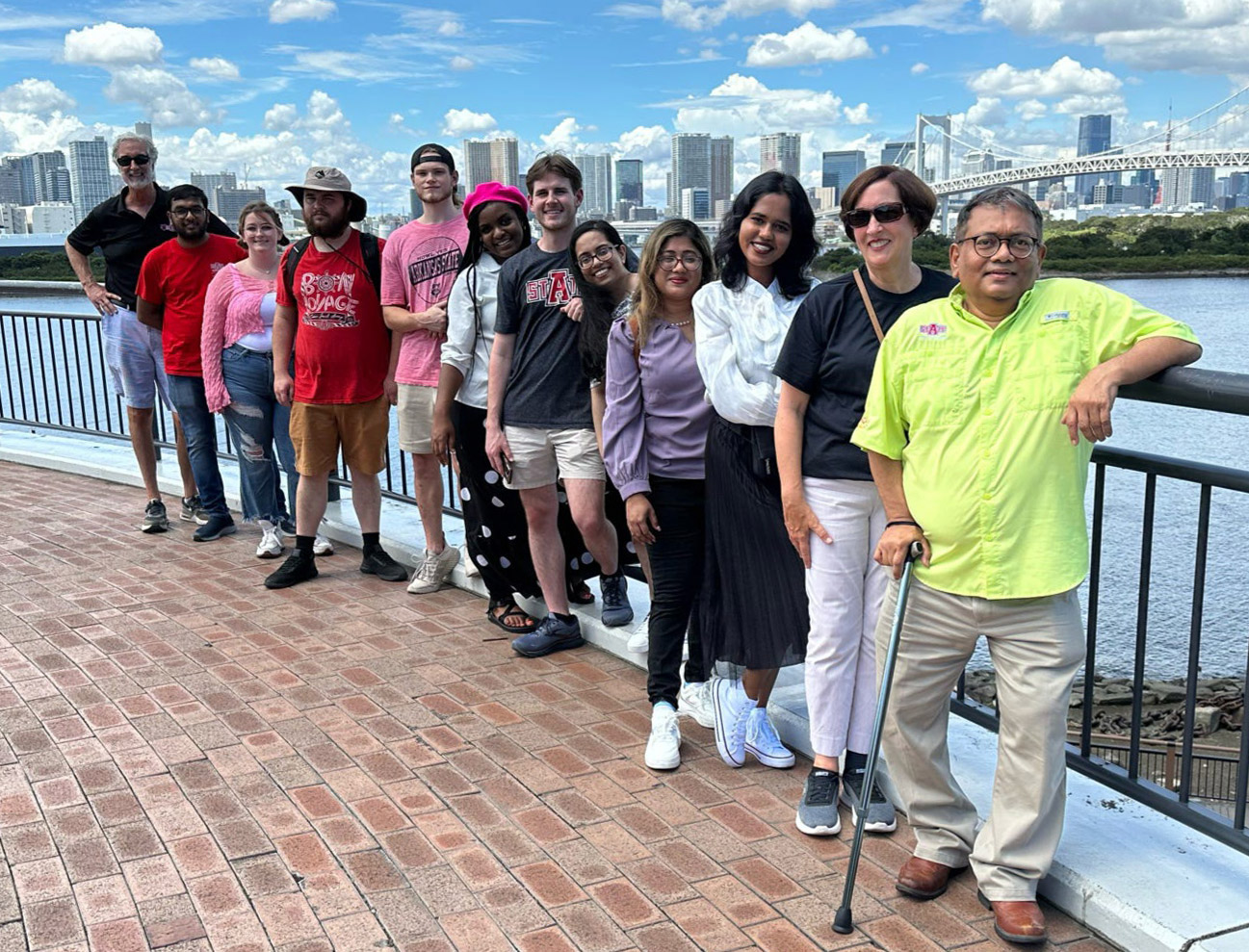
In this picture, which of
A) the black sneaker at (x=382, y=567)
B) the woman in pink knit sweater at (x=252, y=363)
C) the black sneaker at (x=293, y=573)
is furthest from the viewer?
the woman in pink knit sweater at (x=252, y=363)

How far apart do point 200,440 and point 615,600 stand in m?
3.06

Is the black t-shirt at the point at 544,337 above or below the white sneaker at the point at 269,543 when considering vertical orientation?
above

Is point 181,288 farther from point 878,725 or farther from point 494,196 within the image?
point 878,725

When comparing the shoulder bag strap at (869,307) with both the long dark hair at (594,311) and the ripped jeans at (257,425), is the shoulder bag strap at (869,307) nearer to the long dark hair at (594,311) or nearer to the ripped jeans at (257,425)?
the long dark hair at (594,311)

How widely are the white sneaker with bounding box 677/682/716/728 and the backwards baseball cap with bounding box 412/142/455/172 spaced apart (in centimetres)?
256

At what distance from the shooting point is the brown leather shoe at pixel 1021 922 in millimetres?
2658

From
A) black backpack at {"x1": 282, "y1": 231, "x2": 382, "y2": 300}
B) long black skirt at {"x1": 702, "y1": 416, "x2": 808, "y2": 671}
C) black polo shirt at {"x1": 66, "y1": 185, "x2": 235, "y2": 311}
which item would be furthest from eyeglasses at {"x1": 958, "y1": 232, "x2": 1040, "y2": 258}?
black polo shirt at {"x1": 66, "y1": 185, "x2": 235, "y2": 311}

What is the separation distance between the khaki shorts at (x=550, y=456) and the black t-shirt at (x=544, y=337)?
40mm

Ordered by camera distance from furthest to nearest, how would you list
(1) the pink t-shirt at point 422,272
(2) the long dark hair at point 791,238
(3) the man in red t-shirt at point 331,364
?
(3) the man in red t-shirt at point 331,364
(1) the pink t-shirt at point 422,272
(2) the long dark hair at point 791,238

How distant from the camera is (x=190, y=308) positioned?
6.54 metres

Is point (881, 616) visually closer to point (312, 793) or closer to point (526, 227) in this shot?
point (312, 793)

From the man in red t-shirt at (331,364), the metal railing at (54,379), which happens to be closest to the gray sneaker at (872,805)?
the man in red t-shirt at (331,364)

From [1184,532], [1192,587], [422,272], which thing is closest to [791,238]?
[1192,587]

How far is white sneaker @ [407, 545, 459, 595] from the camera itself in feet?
18.4
